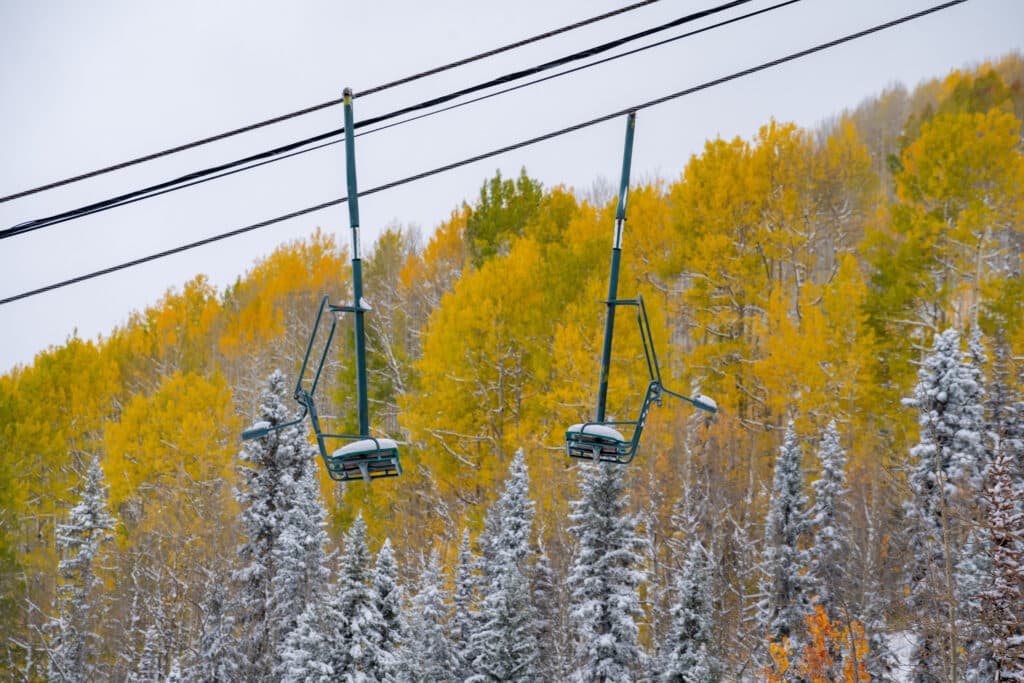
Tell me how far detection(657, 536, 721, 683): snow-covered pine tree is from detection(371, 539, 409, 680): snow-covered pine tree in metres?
6.86

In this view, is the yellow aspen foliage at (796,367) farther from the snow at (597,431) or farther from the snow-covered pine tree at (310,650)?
the snow at (597,431)

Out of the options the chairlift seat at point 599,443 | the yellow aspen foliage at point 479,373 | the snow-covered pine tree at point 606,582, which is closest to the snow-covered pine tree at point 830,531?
the snow-covered pine tree at point 606,582

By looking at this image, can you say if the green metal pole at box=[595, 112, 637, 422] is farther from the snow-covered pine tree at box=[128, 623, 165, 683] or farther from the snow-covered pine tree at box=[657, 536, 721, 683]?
Answer: the snow-covered pine tree at box=[128, 623, 165, 683]

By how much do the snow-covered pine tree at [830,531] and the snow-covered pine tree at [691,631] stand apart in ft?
12.4

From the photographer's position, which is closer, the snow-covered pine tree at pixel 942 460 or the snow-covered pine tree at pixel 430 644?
the snow-covered pine tree at pixel 942 460

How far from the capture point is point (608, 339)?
8.25m

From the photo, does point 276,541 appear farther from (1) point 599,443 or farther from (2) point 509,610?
(1) point 599,443

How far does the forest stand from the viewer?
25219 millimetres

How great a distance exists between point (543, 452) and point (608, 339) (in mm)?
25940

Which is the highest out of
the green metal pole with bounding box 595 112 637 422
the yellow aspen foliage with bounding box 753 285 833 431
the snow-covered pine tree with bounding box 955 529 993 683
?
the green metal pole with bounding box 595 112 637 422

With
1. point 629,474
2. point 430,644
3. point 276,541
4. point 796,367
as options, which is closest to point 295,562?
point 276,541

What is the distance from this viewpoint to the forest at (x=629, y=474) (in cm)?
2522

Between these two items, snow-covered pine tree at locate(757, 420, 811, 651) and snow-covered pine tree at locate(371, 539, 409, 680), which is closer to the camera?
snow-covered pine tree at locate(371, 539, 409, 680)

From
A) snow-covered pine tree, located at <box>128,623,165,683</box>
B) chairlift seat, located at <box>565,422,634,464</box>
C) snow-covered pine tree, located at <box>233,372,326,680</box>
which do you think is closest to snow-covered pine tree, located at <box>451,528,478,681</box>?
snow-covered pine tree, located at <box>233,372,326,680</box>
